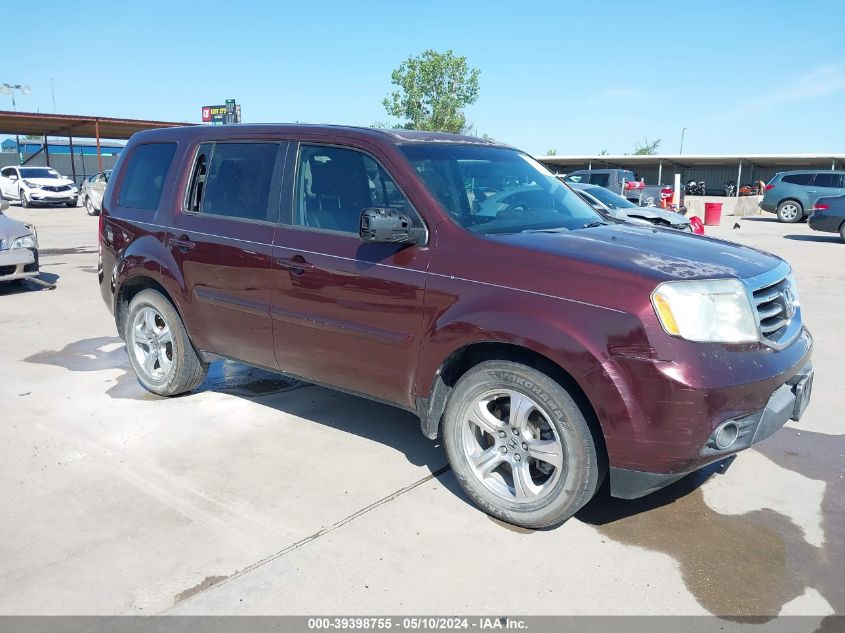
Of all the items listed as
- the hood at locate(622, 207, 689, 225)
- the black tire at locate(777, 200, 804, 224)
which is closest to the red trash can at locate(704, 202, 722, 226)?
the black tire at locate(777, 200, 804, 224)

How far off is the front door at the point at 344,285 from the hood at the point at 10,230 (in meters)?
6.65

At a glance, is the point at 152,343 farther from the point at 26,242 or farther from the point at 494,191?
the point at 26,242

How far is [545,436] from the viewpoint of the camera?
349cm

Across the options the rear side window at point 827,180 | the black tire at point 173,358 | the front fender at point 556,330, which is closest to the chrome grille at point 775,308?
the front fender at point 556,330

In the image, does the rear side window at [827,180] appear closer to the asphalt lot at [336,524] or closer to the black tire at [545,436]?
the asphalt lot at [336,524]

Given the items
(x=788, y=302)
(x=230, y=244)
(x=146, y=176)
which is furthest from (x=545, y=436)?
(x=146, y=176)

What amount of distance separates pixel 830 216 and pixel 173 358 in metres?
17.6

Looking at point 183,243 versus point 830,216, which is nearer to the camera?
point 183,243

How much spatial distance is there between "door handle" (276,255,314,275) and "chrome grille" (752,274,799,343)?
2366mm

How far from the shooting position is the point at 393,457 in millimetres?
4355

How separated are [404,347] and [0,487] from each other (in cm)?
236

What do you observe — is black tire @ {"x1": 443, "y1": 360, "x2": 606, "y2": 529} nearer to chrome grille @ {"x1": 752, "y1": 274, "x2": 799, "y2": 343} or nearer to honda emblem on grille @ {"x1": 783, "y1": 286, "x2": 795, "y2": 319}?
chrome grille @ {"x1": 752, "y1": 274, "x2": 799, "y2": 343}

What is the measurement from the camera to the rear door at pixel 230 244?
14.4ft

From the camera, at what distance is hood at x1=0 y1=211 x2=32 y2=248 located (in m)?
9.18
